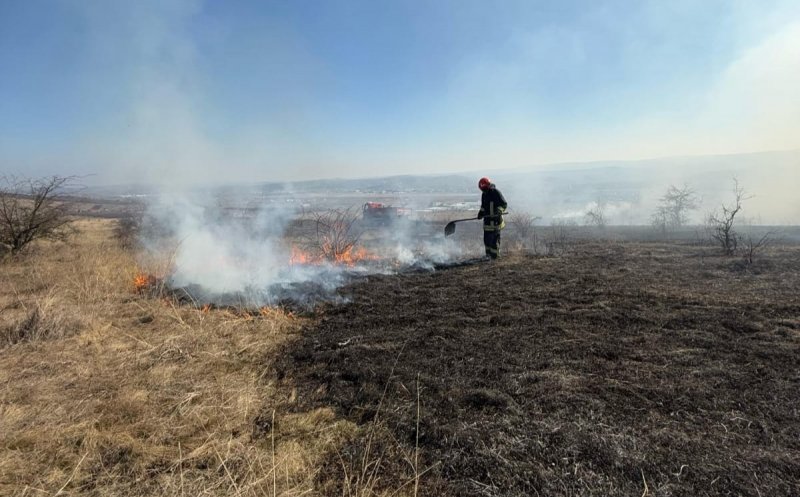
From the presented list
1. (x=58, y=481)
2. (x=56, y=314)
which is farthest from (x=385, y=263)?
(x=58, y=481)

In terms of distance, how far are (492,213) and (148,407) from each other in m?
8.41

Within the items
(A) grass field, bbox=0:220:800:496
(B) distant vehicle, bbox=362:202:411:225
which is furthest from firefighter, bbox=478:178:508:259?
(B) distant vehicle, bbox=362:202:411:225

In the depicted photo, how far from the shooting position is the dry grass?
2650 millimetres

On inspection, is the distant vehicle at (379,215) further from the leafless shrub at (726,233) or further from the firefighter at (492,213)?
A: the leafless shrub at (726,233)

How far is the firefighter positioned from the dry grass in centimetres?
599


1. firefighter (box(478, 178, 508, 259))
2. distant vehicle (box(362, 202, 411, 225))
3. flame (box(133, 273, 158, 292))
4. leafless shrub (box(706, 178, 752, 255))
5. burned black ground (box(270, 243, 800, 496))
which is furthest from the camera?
distant vehicle (box(362, 202, 411, 225))

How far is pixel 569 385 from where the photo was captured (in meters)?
3.74

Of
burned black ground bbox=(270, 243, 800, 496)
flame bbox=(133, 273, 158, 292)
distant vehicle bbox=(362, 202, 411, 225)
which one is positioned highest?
distant vehicle bbox=(362, 202, 411, 225)

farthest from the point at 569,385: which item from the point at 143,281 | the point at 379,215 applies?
the point at 379,215

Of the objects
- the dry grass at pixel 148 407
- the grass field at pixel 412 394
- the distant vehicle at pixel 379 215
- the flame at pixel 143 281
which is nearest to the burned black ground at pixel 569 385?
the grass field at pixel 412 394

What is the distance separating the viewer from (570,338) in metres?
4.95

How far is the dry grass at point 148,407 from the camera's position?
265cm

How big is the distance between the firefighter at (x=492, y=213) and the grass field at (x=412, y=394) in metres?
3.47

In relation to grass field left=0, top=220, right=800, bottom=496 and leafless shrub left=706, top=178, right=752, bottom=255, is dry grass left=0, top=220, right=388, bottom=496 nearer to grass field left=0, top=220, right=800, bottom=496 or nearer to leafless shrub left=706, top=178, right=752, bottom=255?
grass field left=0, top=220, right=800, bottom=496
